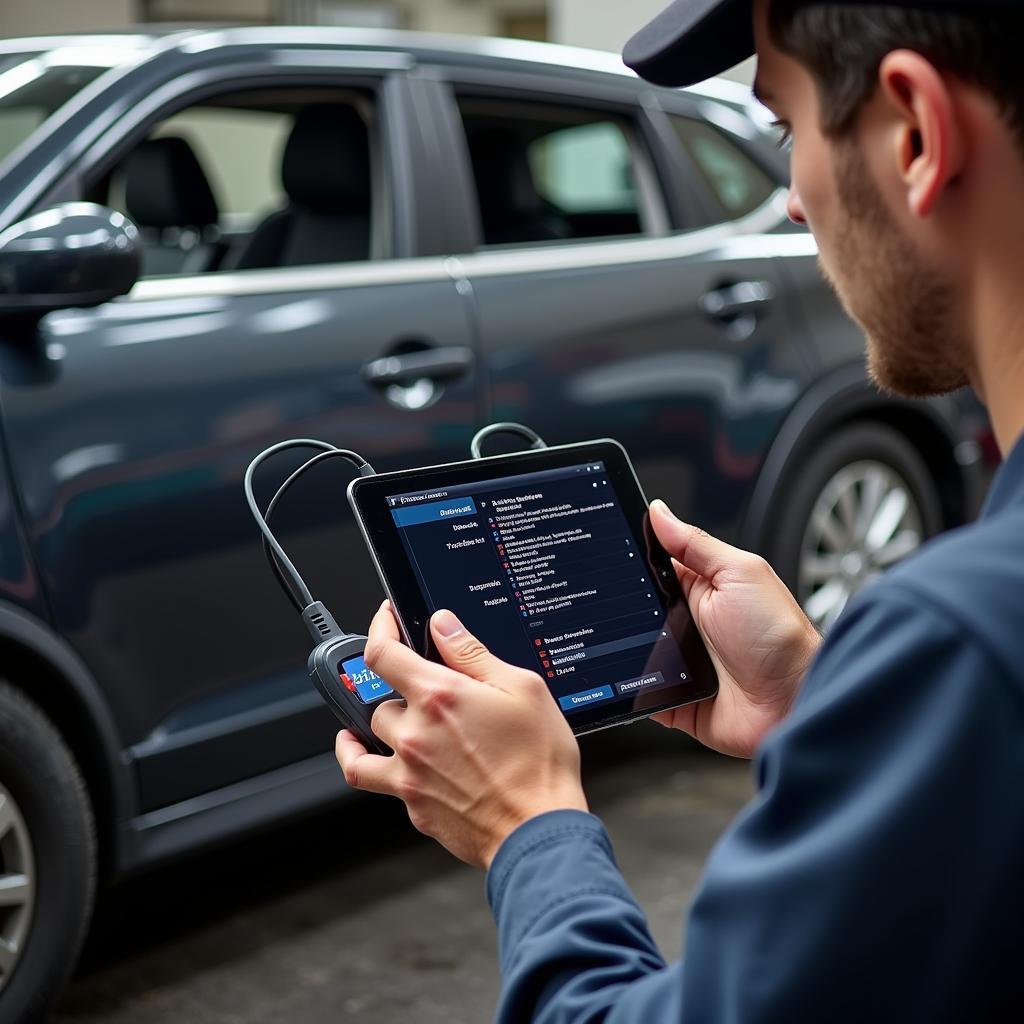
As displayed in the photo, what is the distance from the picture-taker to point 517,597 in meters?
1.21

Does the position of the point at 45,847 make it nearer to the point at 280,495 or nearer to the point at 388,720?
the point at 280,495

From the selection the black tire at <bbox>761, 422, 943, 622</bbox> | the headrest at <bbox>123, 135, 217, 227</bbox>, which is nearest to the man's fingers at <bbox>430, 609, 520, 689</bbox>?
the black tire at <bbox>761, 422, 943, 622</bbox>

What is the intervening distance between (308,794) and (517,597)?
126 centimetres

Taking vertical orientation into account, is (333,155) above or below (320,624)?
above

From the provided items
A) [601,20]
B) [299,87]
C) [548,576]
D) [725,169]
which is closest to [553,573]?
[548,576]

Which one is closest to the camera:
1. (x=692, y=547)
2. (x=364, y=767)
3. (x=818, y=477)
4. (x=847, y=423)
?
(x=364, y=767)

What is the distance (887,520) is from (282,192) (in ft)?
4.92

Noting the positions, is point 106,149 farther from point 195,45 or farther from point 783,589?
point 783,589

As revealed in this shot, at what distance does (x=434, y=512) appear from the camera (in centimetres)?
123

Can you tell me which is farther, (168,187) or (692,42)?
(168,187)

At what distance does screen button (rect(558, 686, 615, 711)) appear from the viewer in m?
1.19

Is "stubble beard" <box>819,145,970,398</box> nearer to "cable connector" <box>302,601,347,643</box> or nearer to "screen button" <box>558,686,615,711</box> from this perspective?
"screen button" <box>558,686,615,711</box>

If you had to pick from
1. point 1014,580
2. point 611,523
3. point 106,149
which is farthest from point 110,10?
point 1014,580

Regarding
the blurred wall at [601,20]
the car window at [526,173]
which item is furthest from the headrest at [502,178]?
the blurred wall at [601,20]
